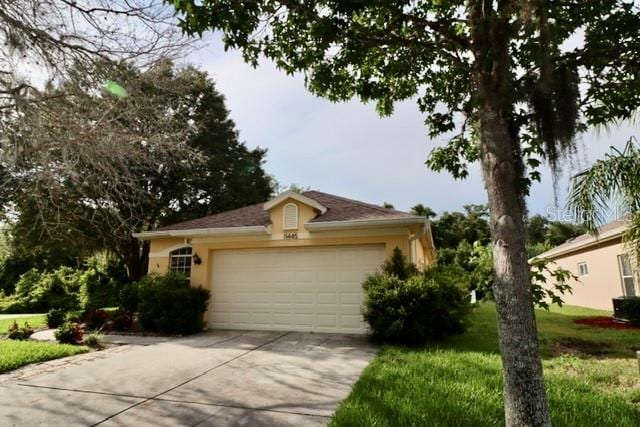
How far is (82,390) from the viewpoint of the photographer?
5.27 m

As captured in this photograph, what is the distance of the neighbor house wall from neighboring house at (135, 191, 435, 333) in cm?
827

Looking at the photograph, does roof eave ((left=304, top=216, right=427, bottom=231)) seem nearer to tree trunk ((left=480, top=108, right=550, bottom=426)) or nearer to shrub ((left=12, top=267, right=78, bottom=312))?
tree trunk ((left=480, top=108, right=550, bottom=426))

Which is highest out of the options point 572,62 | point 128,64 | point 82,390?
point 128,64

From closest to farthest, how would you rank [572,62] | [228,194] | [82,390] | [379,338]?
[572,62] < [82,390] < [379,338] < [228,194]

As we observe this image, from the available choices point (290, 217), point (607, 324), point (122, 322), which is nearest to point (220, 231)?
point (290, 217)

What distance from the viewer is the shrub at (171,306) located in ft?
32.8

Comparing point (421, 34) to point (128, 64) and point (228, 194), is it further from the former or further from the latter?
point (228, 194)

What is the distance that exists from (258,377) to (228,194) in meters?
16.0

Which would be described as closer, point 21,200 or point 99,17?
point 99,17

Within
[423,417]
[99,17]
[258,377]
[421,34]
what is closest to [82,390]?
[258,377]

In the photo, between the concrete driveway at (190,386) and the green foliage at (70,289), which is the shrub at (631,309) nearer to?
the concrete driveway at (190,386)

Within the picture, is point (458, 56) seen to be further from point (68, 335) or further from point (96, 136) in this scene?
point (68, 335)

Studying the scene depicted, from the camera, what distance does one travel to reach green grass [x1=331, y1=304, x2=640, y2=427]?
394 cm

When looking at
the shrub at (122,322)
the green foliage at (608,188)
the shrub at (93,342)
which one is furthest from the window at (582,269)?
the shrub at (93,342)
